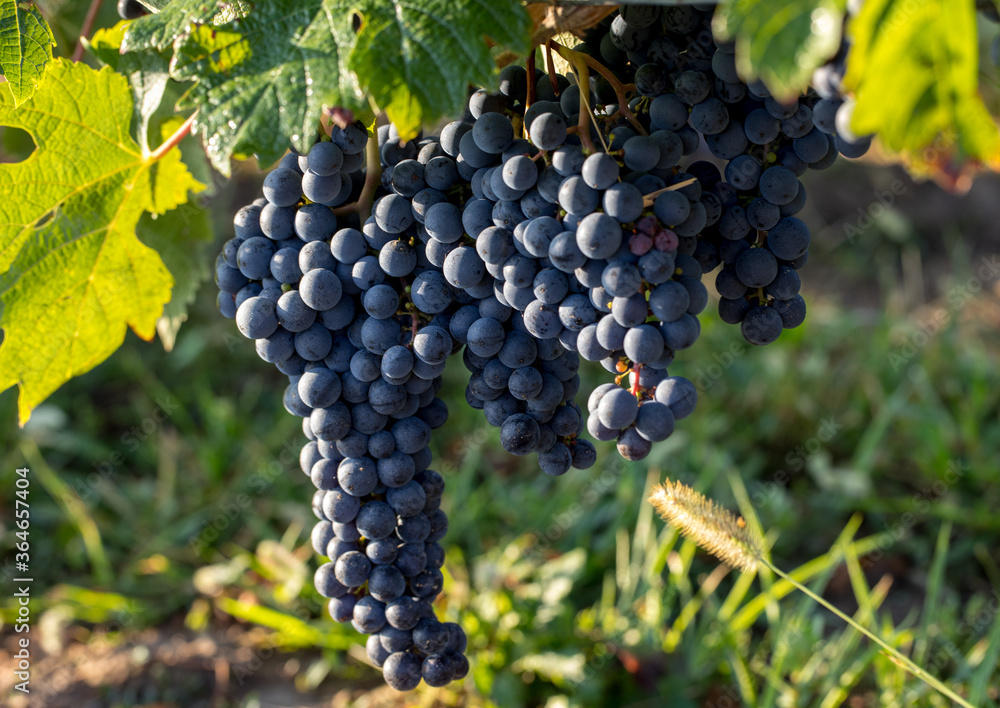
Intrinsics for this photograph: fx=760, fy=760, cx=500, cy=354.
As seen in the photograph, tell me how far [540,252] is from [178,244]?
0.63 m

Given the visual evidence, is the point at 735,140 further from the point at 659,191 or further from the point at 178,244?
the point at 178,244

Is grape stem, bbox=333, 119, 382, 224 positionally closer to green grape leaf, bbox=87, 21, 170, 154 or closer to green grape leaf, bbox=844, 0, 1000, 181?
green grape leaf, bbox=87, 21, 170, 154

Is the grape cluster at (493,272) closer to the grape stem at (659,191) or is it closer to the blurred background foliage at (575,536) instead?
the grape stem at (659,191)

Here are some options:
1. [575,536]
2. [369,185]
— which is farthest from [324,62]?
[575,536]

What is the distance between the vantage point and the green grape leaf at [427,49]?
546mm

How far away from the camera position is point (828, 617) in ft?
6.06

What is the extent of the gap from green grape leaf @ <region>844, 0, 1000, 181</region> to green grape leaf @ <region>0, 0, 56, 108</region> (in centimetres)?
75

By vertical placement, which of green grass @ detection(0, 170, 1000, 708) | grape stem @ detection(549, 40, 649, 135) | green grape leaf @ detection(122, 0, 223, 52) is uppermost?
green grape leaf @ detection(122, 0, 223, 52)

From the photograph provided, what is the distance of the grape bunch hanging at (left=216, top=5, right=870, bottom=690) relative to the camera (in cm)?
60

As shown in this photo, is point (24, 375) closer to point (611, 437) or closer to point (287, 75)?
point (287, 75)

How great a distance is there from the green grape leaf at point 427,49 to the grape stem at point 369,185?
6.6 inches

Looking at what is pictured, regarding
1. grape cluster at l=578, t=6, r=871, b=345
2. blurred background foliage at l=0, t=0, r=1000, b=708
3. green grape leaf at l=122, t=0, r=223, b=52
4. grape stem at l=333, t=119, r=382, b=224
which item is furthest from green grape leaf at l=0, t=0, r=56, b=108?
grape cluster at l=578, t=6, r=871, b=345

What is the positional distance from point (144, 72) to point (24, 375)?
1.02 ft

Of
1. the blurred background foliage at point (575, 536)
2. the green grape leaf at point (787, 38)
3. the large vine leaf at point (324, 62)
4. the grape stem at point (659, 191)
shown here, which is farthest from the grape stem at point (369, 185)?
the blurred background foliage at point (575, 536)
